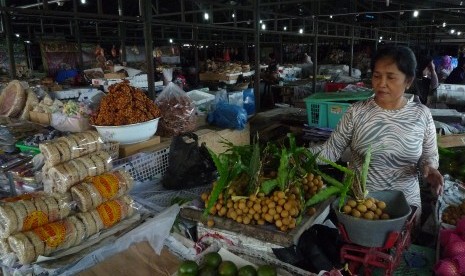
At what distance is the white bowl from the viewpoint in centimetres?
275

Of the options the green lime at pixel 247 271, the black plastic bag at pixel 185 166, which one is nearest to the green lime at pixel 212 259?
the green lime at pixel 247 271

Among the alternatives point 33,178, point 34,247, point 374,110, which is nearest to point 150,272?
point 34,247

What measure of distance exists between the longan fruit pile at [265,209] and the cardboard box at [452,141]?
3.48 m

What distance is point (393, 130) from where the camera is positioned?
2.43 meters

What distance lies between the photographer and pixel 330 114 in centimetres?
454

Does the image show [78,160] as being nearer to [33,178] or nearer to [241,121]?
[33,178]

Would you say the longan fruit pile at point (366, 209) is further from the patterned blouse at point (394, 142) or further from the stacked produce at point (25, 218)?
the stacked produce at point (25, 218)

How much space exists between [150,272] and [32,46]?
48.7 ft

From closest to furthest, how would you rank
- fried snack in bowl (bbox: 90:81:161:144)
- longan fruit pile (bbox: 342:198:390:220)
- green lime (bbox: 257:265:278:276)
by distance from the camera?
1. green lime (bbox: 257:265:278:276)
2. longan fruit pile (bbox: 342:198:390:220)
3. fried snack in bowl (bbox: 90:81:161:144)

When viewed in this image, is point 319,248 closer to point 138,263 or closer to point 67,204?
point 138,263

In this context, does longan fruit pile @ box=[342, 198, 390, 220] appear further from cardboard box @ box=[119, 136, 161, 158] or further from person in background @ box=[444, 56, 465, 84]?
person in background @ box=[444, 56, 465, 84]

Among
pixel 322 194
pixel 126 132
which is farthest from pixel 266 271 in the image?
pixel 126 132

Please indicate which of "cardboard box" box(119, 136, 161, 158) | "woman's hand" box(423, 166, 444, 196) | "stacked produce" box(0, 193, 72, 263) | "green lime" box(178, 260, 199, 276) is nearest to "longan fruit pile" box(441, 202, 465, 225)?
"woman's hand" box(423, 166, 444, 196)

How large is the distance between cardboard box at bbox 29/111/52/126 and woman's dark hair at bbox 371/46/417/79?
291 centimetres
